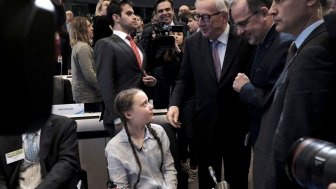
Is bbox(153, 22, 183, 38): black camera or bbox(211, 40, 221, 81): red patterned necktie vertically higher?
bbox(153, 22, 183, 38): black camera

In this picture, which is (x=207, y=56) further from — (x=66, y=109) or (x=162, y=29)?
(x=66, y=109)

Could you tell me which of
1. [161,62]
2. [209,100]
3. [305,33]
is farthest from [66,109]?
[305,33]

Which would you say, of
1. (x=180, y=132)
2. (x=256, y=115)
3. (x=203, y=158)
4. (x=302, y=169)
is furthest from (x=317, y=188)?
(x=180, y=132)

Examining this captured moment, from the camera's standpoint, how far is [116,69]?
130 inches

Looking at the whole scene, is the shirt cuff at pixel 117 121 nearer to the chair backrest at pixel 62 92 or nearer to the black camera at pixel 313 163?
the chair backrest at pixel 62 92

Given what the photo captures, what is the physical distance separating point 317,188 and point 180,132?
265 cm

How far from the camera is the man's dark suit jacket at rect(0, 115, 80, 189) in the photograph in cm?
271

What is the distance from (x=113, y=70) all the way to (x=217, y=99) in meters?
0.86

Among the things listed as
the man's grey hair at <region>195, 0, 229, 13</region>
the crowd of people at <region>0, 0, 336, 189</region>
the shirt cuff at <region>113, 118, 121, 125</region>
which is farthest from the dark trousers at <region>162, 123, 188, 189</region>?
the man's grey hair at <region>195, 0, 229, 13</region>

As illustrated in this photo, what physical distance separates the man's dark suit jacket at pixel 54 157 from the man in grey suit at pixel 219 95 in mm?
653

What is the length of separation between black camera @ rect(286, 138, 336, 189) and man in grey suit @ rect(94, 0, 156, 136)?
216 cm

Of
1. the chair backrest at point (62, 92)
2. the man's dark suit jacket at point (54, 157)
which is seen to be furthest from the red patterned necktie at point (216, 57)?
the chair backrest at point (62, 92)

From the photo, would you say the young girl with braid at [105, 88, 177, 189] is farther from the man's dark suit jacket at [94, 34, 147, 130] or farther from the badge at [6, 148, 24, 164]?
the badge at [6, 148, 24, 164]

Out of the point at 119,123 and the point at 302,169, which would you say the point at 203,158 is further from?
the point at 302,169
